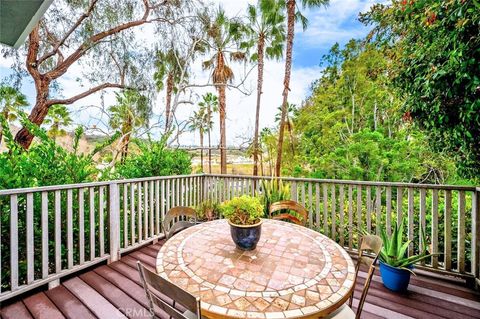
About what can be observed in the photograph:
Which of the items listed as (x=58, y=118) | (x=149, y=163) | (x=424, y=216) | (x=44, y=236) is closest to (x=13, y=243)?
(x=44, y=236)

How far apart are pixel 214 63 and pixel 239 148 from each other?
13.9 feet

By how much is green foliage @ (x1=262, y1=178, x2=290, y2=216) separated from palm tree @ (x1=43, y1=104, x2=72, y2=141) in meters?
7.43

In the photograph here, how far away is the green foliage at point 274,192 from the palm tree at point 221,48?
3.99m

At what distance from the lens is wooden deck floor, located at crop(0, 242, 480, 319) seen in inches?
75.4

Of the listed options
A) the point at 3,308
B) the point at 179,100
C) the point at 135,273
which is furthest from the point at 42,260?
the point at 179,100

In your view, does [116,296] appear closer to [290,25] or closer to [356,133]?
[356,133]

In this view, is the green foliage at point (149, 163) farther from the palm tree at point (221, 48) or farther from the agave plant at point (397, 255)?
the agave plant at point (397, 255)

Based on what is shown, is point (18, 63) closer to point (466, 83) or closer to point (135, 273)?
point (135, 273)

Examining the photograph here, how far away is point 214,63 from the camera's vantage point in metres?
10.7

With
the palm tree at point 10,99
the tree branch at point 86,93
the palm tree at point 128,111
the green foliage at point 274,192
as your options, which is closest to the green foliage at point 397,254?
the green foliage at point 274,192

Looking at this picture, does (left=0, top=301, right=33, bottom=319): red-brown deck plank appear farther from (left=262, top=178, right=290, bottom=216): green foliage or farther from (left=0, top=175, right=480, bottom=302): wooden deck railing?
(left=262, top=178, right=290, bottom=216): green foliage

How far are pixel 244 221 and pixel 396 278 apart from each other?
176cm

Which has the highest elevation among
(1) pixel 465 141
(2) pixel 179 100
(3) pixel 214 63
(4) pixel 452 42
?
(3) pixel 214 63

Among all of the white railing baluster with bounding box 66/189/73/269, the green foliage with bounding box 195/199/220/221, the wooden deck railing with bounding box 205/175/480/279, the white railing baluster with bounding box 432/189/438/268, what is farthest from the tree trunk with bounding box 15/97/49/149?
the white railing baluster with bounding box 432/189/438/268
